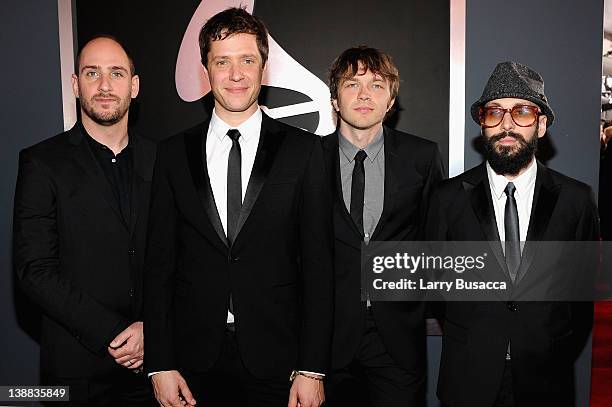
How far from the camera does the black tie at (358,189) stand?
2324 millimetres

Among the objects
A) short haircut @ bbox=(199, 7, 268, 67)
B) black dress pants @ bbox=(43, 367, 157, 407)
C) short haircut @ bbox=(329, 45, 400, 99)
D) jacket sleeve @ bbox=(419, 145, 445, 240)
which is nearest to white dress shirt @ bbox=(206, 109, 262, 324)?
short haircut @ bbox=(199, 7, 268, 67)

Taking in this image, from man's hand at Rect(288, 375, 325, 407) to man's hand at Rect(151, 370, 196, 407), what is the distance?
0.38 metres

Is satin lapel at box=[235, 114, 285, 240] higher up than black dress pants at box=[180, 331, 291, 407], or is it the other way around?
satin lapel at box=[235, 114, 285, 240]

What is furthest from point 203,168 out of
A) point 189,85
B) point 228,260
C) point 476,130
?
point 476,130

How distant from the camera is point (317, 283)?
200 centimetres

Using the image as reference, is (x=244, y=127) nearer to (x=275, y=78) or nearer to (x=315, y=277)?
(x=315, y=277)

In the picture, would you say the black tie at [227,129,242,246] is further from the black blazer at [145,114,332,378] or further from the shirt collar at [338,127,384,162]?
the shirt collar at [338,127,384,162]

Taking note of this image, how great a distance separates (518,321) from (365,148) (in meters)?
0.94

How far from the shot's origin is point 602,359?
4.45 meters

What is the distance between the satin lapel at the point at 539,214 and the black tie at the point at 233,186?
1.11 metres

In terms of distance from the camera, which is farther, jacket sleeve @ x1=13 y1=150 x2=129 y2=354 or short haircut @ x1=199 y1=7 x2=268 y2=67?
jacket sleeve @ x1=13 y1=150 x2=129 y2=354

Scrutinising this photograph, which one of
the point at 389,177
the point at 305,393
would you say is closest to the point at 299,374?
the point at 305,393

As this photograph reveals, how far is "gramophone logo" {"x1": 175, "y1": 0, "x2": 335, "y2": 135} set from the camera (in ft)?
10.6

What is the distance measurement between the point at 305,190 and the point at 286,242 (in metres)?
0.20
